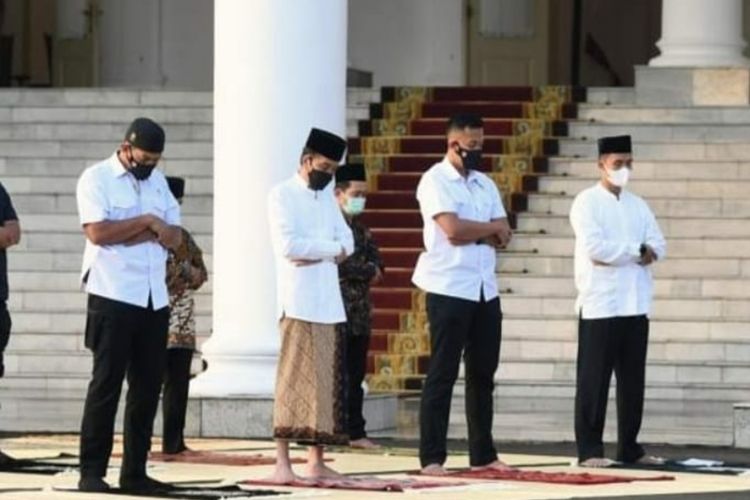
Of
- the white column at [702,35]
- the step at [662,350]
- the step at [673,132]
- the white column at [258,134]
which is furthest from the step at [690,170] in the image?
the white column at [258,134]

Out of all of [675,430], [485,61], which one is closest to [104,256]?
[675,430]

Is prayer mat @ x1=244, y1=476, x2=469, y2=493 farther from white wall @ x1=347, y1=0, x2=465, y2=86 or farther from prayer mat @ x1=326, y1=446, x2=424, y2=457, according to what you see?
white wall @ x1=347, y1=0, x2=465, y2=86

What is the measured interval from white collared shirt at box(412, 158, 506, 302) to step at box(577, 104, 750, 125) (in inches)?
417

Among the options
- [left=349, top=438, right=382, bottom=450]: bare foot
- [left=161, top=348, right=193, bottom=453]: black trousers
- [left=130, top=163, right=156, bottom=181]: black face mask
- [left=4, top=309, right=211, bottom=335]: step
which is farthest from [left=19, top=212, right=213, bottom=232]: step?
[left=130, top=163, right=156, bottom=181]: black face mask

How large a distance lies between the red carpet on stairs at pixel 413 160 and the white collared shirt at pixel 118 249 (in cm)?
855

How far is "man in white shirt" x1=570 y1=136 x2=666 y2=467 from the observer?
1659 centimetres

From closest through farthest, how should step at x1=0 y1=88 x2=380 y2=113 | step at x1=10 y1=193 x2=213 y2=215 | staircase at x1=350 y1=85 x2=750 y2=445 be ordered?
staircase at x1=350 y1=85 x2=750 y2=445, step at x1=10 y1=193 x2=213 y2=215, step at x1=0 y1=88 x2=380 y2=113

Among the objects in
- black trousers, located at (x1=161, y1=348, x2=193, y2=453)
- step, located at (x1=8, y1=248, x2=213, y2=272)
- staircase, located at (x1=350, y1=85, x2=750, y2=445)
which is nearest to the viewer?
black trousers, located at (x1=161, y1=348, x2=193, y2=453)

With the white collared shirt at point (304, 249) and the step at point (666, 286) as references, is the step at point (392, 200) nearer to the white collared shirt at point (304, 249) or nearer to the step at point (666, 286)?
the step at point (666, 286)

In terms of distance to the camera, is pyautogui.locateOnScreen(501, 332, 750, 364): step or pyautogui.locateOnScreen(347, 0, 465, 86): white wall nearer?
pyautogui.locateOnScreen(501, 332, 750, 364): step

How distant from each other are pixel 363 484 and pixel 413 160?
12.1m

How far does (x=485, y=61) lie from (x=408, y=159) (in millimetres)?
4832

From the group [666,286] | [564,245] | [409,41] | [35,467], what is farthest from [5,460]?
[409,41]

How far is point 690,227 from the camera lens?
79.7 ft
